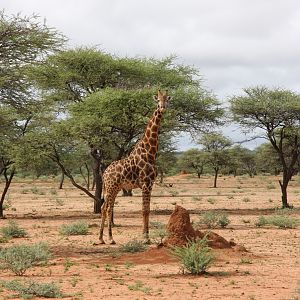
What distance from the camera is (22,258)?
12141 millimetres

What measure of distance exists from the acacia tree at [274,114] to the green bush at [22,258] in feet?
67.1

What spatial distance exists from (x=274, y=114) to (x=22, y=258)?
22.0m

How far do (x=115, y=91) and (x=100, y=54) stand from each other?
4732 millimetres

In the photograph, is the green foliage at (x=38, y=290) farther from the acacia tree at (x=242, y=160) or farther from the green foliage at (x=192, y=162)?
the green foliage at (x=192, y=162)

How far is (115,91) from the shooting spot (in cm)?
2292

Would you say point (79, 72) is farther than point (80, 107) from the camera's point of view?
Yes

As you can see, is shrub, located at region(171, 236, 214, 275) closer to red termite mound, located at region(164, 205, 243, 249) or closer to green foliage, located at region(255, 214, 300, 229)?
red termite mound, located at region(164, 205, 243, 249)

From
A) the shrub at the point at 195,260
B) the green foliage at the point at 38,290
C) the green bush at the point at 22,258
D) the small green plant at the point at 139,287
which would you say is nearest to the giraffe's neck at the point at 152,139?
the green bush at the point at 22,258

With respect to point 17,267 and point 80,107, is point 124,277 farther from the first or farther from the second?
point 80,107

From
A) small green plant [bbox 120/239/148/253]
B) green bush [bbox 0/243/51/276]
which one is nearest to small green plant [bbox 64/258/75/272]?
green bush [bbox 0/243/51/276]

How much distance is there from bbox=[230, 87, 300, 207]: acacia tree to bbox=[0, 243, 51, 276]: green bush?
2045cm

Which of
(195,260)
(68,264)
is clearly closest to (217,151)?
(68,264)

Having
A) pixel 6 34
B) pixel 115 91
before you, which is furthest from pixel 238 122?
pixel 6 34

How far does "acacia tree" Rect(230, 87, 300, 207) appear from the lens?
1235 inches
